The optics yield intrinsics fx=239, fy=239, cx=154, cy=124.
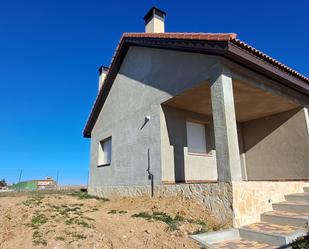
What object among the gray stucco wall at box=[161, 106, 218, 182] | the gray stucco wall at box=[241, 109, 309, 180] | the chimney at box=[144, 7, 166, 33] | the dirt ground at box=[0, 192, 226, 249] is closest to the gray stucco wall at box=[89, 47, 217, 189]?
the gray stucco wall at box=[161, 106, 218, 182]

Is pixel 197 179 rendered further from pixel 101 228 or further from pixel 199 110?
pixel 101 228

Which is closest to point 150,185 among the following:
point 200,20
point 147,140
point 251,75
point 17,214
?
Answer: point 147,140

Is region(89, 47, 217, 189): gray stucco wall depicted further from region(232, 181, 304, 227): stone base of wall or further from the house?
region(232, 181, 304, 227): stone base of wall

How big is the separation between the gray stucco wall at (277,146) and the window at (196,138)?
2620 mm

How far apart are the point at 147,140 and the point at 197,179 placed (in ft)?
7.98

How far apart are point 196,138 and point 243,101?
7.70 feet

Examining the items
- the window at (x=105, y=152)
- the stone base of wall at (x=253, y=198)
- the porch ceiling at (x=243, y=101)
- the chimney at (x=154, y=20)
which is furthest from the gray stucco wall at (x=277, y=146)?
the window at (x=105, y=152)

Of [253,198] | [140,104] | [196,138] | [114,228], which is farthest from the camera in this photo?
[140,104]

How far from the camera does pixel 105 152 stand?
13648 millimetres

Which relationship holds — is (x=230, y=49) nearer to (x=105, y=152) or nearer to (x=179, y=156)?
(x=179, y=156)

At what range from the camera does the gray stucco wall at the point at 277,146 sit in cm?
913

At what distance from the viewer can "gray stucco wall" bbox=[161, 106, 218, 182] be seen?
8.46m

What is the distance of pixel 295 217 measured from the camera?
16.9 ft

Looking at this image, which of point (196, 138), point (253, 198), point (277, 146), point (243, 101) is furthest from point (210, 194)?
point (277, 146)
